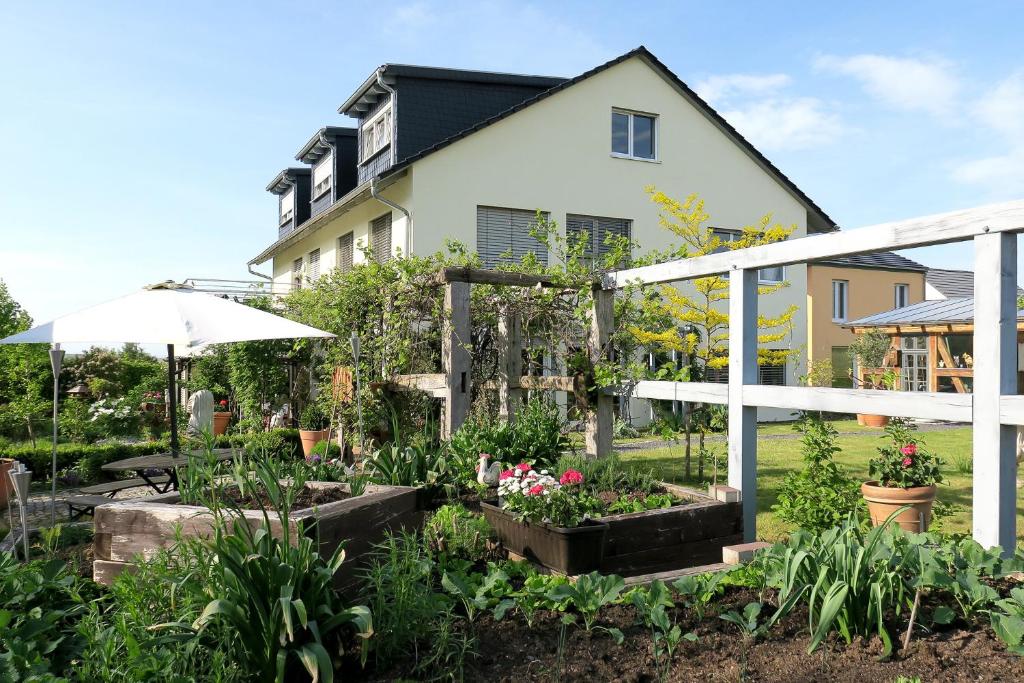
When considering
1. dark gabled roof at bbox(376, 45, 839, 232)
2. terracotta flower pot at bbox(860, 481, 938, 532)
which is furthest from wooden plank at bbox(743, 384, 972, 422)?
dark gabled roof at bbox(376, 45, 839, 232)

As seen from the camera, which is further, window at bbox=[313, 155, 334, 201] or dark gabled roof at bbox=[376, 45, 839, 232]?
window at bbox=[313, 155, 334, 201]

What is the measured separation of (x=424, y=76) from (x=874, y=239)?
12.3 meters

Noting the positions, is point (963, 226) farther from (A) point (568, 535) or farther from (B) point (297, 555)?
(B) point (297, 555)

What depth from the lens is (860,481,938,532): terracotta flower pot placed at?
518cm

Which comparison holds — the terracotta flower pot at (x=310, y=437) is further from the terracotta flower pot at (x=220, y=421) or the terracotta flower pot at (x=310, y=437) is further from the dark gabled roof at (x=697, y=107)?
the dark gabled roof at (x=697, y=107)

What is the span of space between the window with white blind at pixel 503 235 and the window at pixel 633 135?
7.96 ft

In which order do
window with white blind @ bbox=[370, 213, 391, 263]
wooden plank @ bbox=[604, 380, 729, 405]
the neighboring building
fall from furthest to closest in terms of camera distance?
1. the neighboring building
2. window with white blind @ bbox=[370, 213, 391, 263]
3. wooden plank @ bbox=[604, 380, 729, 405]

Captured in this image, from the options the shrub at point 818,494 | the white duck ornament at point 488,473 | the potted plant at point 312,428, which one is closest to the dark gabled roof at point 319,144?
the potted plant at point 312,428

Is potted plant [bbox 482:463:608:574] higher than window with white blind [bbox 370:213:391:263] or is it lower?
lower

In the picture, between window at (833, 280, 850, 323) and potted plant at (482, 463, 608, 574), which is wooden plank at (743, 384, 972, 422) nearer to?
potted plant at (482, 463, 608, 574)

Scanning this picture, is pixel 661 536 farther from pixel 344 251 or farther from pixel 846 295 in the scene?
pixel 846 295

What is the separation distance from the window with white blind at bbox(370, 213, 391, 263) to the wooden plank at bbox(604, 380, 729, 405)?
9224 millimetres

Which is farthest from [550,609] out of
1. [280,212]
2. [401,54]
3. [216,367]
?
[280,212]

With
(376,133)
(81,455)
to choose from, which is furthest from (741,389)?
(376,133)
